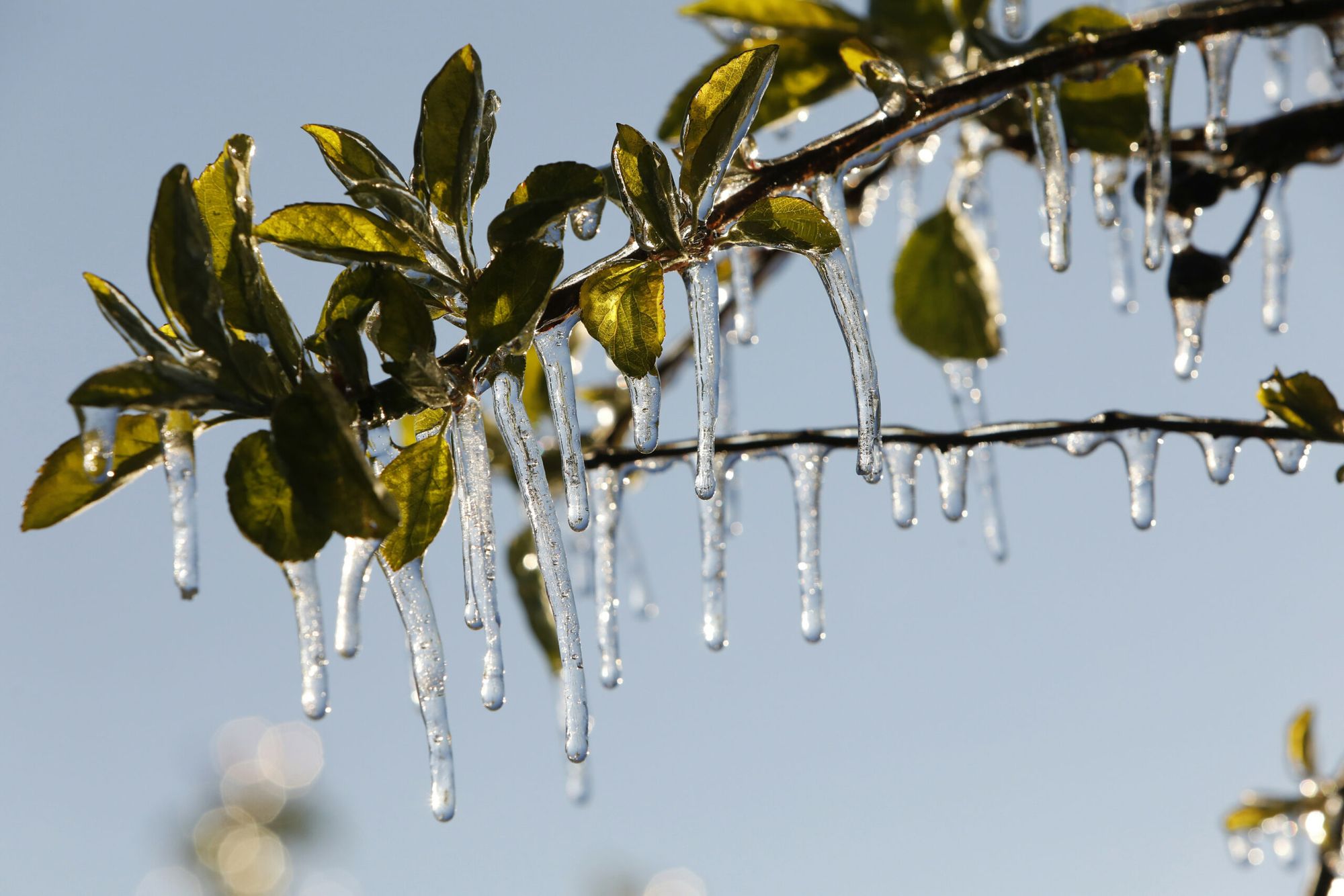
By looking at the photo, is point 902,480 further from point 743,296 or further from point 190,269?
point 190,269

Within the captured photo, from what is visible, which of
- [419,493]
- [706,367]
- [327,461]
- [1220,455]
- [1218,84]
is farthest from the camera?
[1218,84]

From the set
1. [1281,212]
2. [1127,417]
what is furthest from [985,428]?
[1281,212]

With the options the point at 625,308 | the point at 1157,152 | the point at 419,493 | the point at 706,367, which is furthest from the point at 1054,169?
the point at 419,493

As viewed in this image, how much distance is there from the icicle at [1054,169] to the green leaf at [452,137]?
16.9 inches

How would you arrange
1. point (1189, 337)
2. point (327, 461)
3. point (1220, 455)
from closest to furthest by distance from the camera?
point (327, 461) < point (1220, 455) < point (1189, 337)

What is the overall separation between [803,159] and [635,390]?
0.54ft

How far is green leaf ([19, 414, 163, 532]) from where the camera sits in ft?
1.72

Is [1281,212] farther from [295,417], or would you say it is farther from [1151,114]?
[295,417]

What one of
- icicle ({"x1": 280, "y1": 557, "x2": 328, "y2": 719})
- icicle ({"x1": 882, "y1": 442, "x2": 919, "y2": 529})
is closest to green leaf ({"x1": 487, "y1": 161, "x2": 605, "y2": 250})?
icicle ({"x1": 280, "y1": 557, "x2": 328, "y2": 719})

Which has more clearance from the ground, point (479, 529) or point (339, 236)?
point (339, 236)

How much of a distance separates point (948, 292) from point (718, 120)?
0.65 meters

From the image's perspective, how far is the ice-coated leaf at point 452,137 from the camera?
1.82 ft

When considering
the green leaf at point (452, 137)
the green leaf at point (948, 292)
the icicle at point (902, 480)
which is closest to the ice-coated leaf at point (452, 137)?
the green leaf at point (452, 137)

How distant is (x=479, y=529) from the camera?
666 millimetres
